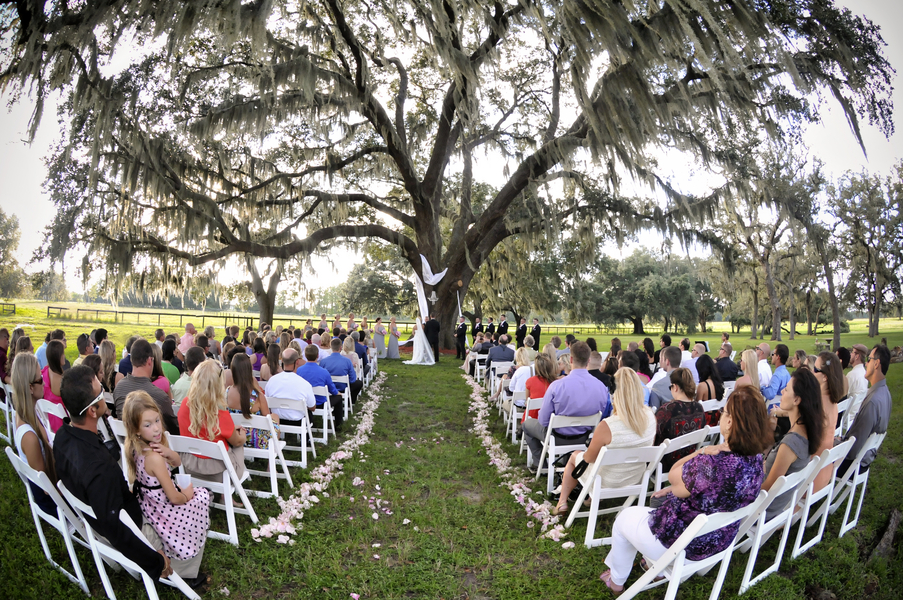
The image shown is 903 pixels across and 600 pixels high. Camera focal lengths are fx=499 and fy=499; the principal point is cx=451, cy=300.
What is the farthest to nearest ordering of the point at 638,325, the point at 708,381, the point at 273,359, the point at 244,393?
the point at 638,325, the point at 273,359, the point at 708,381, the point at 244,393

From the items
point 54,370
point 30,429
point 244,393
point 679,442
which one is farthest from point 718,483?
point 54,370

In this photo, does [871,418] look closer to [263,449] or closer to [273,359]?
[263,449]

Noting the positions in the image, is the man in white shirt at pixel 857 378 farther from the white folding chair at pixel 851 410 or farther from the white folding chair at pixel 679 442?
the white folding chair at pixel 679 442

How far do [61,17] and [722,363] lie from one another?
867 cm

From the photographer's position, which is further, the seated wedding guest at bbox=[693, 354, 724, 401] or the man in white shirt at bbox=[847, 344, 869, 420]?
the seated wedding guest at bbox=[693, 354, 724, 401]

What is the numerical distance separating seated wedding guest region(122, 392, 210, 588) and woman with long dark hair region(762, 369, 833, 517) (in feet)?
11.5

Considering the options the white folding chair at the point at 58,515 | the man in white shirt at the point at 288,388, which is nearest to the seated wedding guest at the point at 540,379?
the man in white shirt at the point at 288,388

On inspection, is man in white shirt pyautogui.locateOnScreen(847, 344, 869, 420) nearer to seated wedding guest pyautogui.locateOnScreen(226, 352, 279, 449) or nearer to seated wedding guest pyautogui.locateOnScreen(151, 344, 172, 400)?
seated wedding guest pyautogui.locateOnScreen(226, 352, 279, 449)

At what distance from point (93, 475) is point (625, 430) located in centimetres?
325

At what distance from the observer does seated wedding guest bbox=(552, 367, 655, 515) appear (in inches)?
142

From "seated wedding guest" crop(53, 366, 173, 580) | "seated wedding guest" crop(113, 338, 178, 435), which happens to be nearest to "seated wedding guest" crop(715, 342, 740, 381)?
"seated wedding guest" crop(113, 338, 178, 435)

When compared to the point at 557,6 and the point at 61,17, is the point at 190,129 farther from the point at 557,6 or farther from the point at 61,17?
the point at 557,6

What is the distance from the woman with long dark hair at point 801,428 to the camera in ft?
10.2

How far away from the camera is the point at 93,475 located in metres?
2.46
